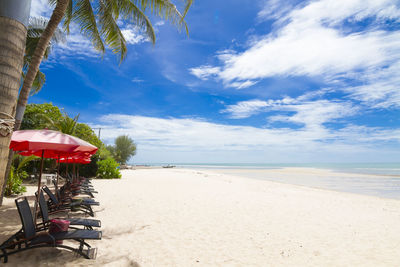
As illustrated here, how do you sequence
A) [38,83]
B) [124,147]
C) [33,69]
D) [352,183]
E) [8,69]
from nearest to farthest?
[8,69] < [33,69] < [38,83] < [352,183] < [124,147]

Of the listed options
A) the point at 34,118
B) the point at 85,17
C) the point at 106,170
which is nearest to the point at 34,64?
the point at 85,17

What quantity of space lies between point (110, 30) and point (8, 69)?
701 centimetres

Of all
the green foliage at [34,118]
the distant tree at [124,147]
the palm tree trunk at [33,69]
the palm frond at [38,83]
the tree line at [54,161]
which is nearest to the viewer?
the palm tree trunk at [33,69]

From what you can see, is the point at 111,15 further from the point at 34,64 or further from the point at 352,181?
the point at 352,181

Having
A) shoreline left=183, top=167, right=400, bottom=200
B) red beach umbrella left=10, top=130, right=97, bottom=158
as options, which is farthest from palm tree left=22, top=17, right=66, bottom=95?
shoreline left=183, top=167, right=400, bottom=200

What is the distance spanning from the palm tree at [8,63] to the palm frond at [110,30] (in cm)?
647

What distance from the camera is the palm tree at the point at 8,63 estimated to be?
7.88 ft

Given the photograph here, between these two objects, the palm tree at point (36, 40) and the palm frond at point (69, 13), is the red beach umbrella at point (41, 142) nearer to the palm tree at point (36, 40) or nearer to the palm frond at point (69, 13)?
the palm frond at point (69, 13)

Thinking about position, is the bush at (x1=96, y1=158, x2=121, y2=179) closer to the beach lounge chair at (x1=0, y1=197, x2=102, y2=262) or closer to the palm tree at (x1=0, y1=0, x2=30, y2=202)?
the beach lounge chair at (x1=0, y1=197, x2=102, y2=262)

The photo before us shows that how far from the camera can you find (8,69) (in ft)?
8.13

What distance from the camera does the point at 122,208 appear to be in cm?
806

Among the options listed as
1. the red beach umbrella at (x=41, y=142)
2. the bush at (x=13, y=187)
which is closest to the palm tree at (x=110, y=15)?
the red beach umbrella at (x=41, y=142)

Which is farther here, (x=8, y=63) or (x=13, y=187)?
(x=13, y=187)

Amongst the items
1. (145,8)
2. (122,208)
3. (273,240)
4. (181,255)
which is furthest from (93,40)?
(273,240)
